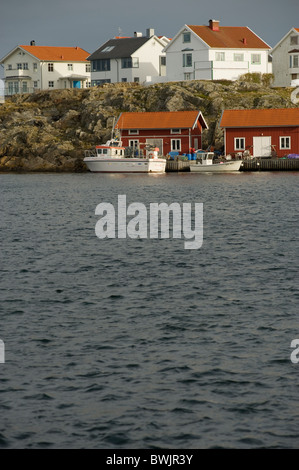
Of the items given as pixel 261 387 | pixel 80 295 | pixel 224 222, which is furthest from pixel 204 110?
pixel 261 387

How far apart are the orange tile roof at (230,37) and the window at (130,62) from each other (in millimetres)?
11247

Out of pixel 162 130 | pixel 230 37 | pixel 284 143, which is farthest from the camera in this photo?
pixel 230 37

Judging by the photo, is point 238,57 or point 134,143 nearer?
point 134,143

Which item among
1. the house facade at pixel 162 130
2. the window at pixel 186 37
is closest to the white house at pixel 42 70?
the window at pixel 186 37

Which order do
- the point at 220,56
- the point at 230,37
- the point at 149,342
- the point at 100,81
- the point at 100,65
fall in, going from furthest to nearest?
1. the point at 100,81
2. the point at 100,65
3. the point at 230,37
4. the point at 220,56
5. the point at 149,342

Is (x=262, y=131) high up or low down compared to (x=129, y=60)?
down

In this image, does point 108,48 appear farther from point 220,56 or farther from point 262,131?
point 262,131

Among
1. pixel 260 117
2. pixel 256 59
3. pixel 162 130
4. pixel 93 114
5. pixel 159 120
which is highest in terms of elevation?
pixel 256 59

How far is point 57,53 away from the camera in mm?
128625

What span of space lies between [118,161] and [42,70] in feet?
148

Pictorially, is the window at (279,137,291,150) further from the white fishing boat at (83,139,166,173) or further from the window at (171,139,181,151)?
the white fishing boat at (83,139,166,173)

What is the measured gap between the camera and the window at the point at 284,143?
83.8 meters

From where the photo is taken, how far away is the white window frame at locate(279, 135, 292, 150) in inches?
3298

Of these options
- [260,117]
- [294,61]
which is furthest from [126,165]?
[294,61]
